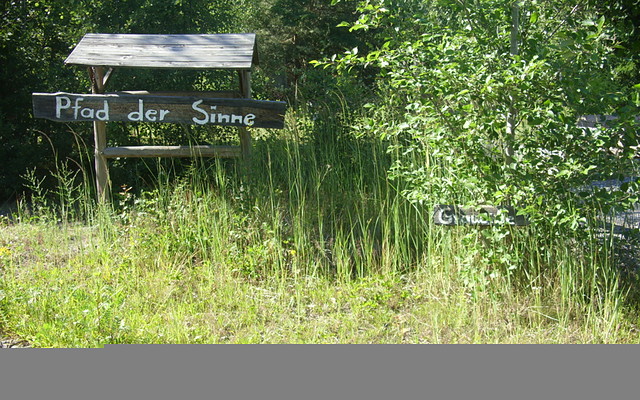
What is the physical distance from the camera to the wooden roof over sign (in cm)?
568

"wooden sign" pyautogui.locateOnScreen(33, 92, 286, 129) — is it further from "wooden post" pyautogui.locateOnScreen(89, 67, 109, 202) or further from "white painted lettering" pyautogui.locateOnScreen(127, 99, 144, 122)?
"wooden post" pyautogui.locateOnScreen(89, 67, 109, 202)

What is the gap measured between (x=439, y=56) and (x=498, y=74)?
547mm

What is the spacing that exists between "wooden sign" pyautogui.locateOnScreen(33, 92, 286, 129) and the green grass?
467 millimetres

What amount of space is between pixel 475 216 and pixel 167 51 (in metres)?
3.19

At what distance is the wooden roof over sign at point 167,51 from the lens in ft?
18.6

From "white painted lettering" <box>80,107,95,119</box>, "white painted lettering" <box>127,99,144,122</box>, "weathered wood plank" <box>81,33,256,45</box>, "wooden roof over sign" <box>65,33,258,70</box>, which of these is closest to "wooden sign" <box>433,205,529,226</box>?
"wooden roof over sign" <box>65,33,258,70</box>

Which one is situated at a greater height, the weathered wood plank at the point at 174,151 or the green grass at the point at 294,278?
the weathered wood plank at the point at 174,151

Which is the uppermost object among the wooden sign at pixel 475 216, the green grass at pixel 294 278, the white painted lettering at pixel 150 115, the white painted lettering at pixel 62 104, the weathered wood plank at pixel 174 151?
the white painted lettering at pixel 62 104

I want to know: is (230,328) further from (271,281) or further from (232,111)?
(232,111)

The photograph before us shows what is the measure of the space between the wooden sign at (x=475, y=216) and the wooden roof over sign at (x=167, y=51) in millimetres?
2231

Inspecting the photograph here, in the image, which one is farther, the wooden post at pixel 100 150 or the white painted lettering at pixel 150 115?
the wooden post at pixel 100 150

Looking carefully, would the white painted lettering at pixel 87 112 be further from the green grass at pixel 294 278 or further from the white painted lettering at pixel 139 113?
the green grass at pixel 294 278

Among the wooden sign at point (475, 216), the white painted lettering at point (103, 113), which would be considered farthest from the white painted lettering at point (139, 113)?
the wooden sign at point (475, 216)

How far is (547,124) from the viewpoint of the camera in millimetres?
3971
